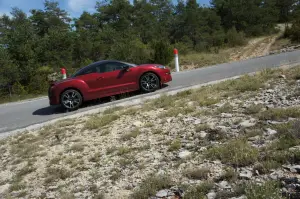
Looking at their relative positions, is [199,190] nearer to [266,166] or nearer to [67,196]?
[266,166]

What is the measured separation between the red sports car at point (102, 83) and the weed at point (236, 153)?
21.0 feet

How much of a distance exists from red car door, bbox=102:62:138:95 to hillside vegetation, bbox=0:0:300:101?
9.52 meters

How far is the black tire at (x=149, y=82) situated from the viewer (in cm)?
1087

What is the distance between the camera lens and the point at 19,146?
24.2 ft

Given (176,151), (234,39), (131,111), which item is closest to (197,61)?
(234,39)

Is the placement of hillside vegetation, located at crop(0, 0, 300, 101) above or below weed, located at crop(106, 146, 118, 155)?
above

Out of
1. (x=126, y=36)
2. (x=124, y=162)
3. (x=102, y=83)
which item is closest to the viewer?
(x=124, y=162)

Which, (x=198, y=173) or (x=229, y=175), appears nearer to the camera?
(x=229, y=175)

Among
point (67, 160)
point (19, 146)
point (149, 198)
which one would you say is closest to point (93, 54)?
point (19, 146)

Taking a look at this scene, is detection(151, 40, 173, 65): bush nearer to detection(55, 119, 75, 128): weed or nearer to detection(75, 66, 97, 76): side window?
detection(75, 66, 97, 76): side window

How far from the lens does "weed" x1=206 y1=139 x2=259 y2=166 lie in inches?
163

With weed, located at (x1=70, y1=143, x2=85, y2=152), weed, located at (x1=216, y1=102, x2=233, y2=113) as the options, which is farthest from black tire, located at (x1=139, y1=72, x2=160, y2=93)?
weed, located at (x1=70, y1=143, x2=85, y2=152)

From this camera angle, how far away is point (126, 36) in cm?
3002

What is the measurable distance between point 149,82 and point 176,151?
5979mm
